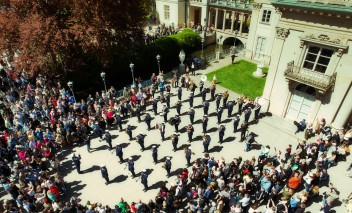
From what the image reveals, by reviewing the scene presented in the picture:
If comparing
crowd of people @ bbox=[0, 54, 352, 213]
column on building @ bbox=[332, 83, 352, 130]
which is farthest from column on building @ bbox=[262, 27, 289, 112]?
column on building @ bbox=[332, 83, 352, 130]

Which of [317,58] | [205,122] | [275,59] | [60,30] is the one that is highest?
[60,30]

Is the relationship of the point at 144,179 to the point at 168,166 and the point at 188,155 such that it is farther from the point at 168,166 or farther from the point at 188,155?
the point at 188,155

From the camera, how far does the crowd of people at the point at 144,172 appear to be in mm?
11883

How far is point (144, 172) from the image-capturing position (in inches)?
508

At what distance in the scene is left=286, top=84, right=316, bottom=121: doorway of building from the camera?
18058 mm

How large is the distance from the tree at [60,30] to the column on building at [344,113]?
56.6 feet

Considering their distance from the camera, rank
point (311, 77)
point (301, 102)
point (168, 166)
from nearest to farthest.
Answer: point (168, 166), point (311, 77), point (301, 102)

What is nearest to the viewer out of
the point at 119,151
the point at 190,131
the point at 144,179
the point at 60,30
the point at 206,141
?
the point at 144,179

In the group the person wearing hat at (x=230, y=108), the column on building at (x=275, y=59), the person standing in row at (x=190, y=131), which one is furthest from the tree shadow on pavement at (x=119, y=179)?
the column on building at (x=275, y=59)

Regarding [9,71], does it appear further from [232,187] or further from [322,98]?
[322,98]

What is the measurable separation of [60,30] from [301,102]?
18.7 metres

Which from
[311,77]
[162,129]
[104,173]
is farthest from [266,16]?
[104,173]

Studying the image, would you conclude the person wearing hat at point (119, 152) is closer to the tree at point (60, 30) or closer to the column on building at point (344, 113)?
the tree at point (60, 30)

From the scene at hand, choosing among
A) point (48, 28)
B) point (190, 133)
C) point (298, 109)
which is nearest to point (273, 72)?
point (298, 109)
